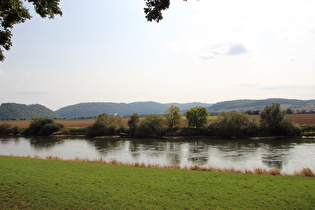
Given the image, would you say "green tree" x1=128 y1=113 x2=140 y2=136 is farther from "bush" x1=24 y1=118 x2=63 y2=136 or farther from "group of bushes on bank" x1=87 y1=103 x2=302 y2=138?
"bush" x1=24 y1=118 x2=63 y2=136

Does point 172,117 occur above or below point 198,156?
above

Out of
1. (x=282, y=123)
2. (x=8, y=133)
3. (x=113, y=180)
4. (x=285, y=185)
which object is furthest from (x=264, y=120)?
(x=8, y=133)

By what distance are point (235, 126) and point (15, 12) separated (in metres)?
57.7

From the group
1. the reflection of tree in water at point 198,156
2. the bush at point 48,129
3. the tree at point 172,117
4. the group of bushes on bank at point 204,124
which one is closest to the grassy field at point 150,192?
the reflection of tree in water at point 198,156

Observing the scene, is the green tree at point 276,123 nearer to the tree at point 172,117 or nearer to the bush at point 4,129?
the tree at point 172,117

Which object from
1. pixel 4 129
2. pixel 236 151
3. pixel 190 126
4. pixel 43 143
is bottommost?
pixel 43 143

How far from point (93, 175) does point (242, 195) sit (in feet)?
31.3

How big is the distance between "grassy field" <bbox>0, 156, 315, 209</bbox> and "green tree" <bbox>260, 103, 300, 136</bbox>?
4850 cm

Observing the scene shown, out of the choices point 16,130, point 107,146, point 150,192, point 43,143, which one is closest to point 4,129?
point 16,130

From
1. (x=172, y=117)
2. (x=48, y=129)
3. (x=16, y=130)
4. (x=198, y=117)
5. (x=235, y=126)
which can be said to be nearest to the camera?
(x=235, y=126)

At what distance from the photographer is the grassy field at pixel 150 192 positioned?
32.6 feet

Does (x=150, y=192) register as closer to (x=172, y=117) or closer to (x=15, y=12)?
(x=15, y=12)

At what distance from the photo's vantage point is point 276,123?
59438mm

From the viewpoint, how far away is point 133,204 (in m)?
10.0
